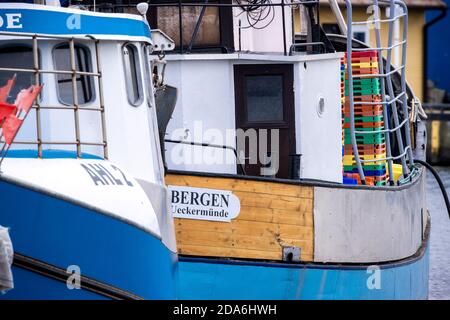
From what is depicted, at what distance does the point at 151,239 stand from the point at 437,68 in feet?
93.2

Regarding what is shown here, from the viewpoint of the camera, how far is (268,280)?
11047 millimetres

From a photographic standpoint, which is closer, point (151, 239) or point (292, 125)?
point (151, 239)

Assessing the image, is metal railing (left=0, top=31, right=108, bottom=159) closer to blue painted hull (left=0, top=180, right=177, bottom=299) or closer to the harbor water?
blue painted hull (left=0, top=180, right=177, bottom=299)

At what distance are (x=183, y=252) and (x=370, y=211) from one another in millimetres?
2079

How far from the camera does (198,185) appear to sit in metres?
10.9

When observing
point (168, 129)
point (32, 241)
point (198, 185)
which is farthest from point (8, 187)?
point (168, 129)

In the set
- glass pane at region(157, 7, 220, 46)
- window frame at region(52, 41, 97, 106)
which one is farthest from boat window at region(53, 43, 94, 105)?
glass pane at region(157, 7, 220, 46)

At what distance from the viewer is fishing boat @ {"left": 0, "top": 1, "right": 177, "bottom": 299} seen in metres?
7.27

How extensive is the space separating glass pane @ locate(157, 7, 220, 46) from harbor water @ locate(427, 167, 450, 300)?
6.09 metres

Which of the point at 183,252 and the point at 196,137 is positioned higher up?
the point at 196,137

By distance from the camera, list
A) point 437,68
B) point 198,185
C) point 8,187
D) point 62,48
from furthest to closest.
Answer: point 437,68 → point 198,185 → point 62,48 → point 8,187

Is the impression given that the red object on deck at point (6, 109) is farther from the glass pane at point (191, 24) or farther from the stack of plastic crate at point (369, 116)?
the stack of plastic crate at point (369, 116)
